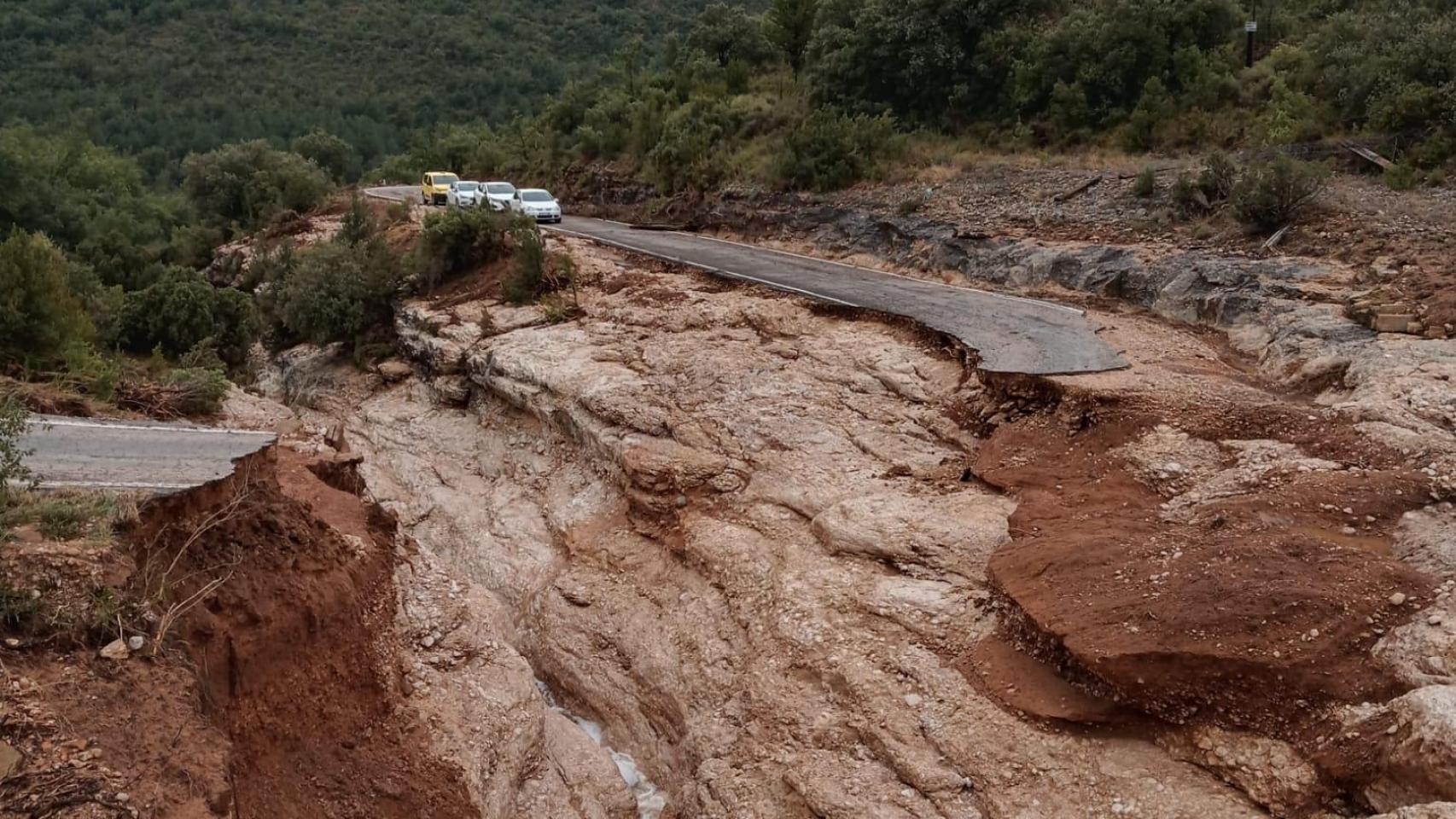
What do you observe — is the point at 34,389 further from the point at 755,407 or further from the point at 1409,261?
the point at 1409,261

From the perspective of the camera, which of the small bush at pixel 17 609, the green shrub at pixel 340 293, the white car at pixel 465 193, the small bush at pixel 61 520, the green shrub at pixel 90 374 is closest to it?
the small bush at pixel 17 609

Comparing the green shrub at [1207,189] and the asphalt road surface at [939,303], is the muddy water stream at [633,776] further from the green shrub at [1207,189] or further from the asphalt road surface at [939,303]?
the green shrub at [1207,189]

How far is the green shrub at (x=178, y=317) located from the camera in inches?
814

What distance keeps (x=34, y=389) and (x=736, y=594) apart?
8.70 meters

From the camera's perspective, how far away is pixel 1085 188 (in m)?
19.4

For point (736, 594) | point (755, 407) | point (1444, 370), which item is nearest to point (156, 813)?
point (736, 594)

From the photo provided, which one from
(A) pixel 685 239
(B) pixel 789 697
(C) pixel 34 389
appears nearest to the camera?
(B) pixel 789 697

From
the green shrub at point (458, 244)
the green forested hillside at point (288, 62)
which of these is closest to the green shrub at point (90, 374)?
the green shrub at point (458, 244)

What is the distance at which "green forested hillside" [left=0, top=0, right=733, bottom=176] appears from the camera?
240 feet

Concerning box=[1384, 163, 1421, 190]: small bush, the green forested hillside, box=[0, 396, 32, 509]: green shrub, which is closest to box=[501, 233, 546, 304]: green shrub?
box=[0, 396, 32, 509]: green shrub

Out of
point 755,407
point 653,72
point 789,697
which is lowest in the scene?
point 789,697

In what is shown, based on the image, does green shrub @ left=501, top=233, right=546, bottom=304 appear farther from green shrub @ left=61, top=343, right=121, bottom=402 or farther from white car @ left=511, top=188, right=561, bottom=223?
white car @ left=511, top=188, right=561, bottom=223

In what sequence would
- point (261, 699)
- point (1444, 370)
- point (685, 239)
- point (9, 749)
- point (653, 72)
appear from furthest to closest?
point (653, 72)
point (685, 239)
point (1444, 370)
point (261, 699)
point (9, 749)

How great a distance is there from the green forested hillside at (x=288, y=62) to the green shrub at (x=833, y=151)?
50.0 metres
